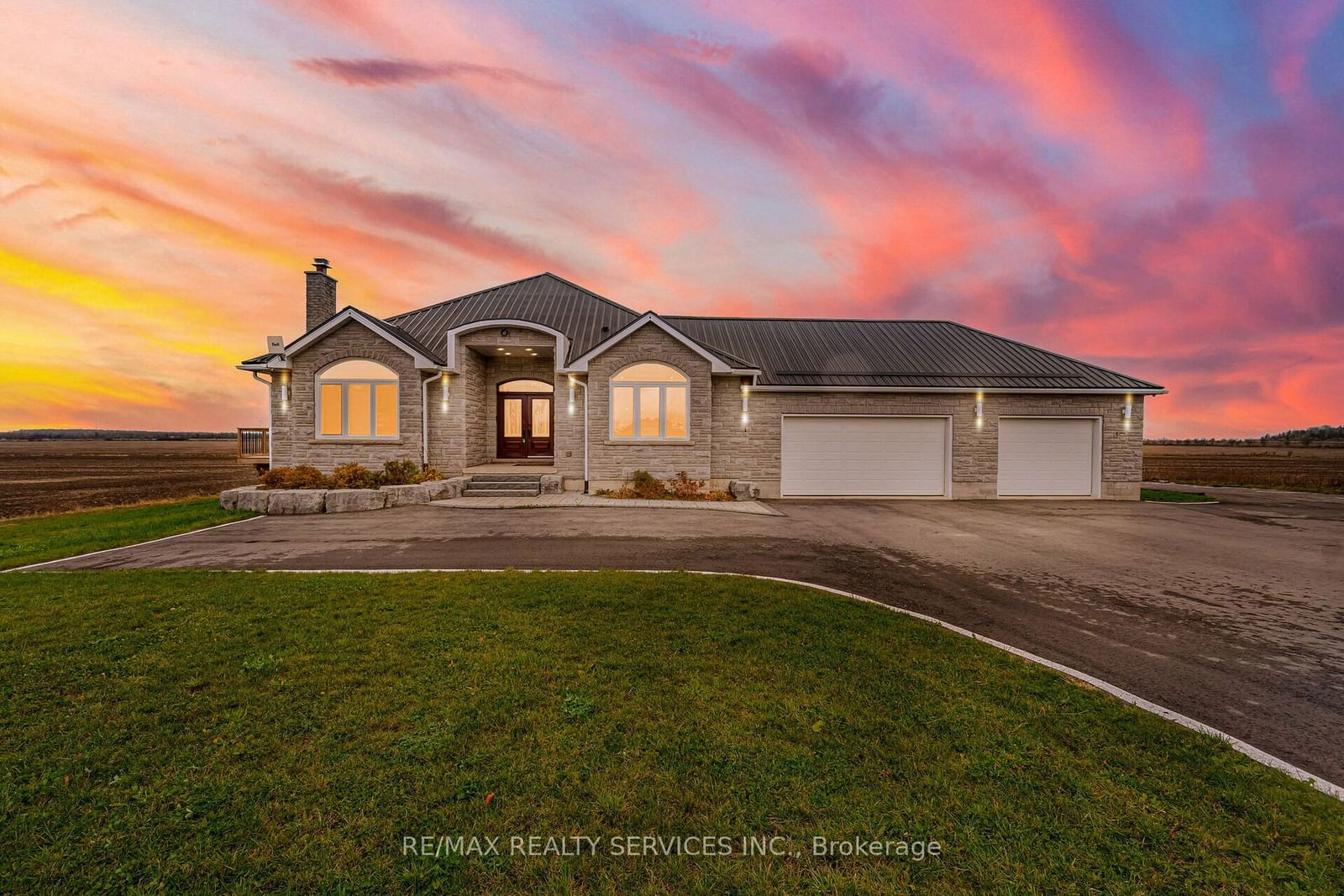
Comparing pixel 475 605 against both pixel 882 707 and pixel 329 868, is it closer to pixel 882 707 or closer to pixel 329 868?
pixel 329 868

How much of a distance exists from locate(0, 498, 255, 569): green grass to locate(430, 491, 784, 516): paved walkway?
4.98 m

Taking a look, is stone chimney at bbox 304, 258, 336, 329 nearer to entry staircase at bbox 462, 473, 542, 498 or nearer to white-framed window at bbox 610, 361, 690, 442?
entry staircase at bbox 462, 473, 542, 498

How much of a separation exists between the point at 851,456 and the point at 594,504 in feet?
28.5

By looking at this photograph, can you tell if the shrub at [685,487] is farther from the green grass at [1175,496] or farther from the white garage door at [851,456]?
the green grass at [1175,496]

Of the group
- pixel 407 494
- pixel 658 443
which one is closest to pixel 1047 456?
pixel 658 443

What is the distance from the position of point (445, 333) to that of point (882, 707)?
18004mm

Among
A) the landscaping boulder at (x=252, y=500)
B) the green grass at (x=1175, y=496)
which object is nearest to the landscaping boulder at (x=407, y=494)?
the landscaping boulder at (x=252, y=500)

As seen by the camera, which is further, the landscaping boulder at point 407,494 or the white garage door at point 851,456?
the white garage door at point 851,456

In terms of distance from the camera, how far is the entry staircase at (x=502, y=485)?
48.9 feet

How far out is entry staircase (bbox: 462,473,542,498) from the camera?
14.9 m

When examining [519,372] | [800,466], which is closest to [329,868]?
[800,466]

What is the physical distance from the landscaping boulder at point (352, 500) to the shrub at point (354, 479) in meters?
0.82

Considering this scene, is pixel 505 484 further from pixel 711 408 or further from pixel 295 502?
pixel 711 408

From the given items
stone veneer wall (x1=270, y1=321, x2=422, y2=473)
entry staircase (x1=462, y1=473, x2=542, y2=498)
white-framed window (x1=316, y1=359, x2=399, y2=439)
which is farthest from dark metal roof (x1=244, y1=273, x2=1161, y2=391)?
entry staircase (x1=462, y1=473, x2=542, y2=498)
